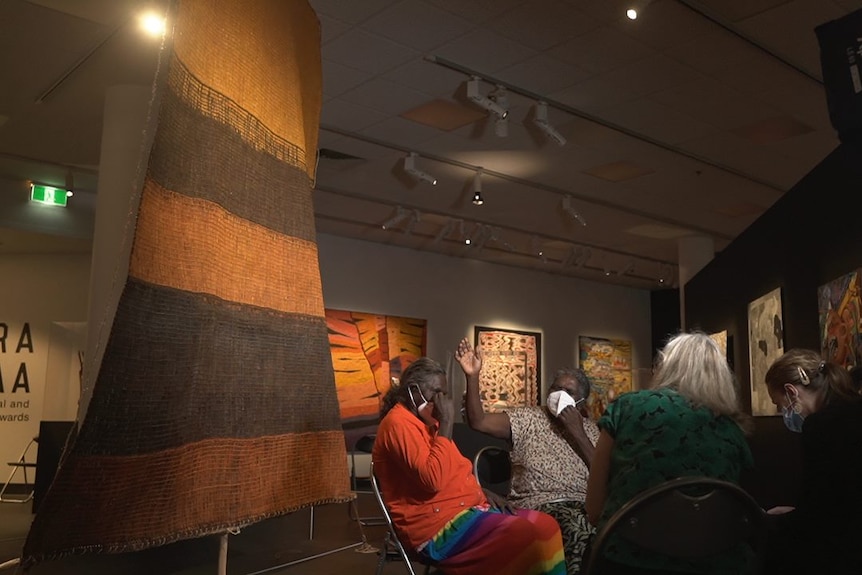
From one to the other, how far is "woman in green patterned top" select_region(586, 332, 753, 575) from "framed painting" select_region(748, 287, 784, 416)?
346 centimetres

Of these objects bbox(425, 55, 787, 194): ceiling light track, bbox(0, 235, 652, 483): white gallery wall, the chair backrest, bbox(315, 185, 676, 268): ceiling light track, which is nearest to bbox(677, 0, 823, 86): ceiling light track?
bbox(425, 55, 787, 194): ceiling light track

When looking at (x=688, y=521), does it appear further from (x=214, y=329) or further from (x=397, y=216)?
(x=397, y=216)

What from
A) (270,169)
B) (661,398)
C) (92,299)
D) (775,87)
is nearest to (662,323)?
(775,87)

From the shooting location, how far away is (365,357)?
34.2 feet

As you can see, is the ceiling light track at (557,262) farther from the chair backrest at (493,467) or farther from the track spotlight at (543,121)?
the chair backrest at (493,467)

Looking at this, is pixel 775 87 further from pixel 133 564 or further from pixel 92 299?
pixel 133 564

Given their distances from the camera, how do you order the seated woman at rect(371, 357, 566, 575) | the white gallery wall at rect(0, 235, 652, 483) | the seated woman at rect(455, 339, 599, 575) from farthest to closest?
the white gallery wall at rect(0, 235, 652, 483)
the seated woman at rect(455, 339, 599, 575)
the seated woman at rect(371, 357, 566, 575)

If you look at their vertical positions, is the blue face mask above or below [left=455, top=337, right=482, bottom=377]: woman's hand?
below

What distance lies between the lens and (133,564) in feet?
14.8

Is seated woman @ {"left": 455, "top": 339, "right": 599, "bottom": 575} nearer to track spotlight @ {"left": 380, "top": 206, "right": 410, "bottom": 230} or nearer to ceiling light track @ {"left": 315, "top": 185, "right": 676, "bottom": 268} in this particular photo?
ceiling light track @ {"left": 315, "top": 185, "right": 676, "bottom": 268}


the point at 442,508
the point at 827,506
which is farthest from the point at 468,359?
the point at 827,506

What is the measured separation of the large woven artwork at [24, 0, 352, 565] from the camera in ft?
2.81

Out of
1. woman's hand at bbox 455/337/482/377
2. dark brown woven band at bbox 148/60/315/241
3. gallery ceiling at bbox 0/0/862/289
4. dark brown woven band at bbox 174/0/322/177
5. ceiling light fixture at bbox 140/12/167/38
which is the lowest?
woman's hand at bbox 455/337/482/377

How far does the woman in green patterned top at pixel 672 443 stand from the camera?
1805 millimetres
